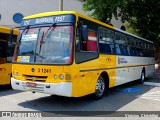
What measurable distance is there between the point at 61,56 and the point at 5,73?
4133 mm

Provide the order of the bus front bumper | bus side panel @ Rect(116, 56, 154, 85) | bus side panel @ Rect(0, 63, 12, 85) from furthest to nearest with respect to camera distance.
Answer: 1. bus side panel @ Rect(116, 56, 154, 85)
2. bus side panel @ Rect(0, 63, 12, 85)
3. the bus front bumper

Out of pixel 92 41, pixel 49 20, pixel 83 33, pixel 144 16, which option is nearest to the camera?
pixel 83 33

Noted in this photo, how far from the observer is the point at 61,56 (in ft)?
25.3

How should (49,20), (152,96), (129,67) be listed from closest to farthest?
(49,20) < (152,96) < (129,67)

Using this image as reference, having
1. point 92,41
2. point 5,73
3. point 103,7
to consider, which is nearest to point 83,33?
point 92,41

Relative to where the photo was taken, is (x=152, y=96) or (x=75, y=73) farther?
(x=152, y=96)

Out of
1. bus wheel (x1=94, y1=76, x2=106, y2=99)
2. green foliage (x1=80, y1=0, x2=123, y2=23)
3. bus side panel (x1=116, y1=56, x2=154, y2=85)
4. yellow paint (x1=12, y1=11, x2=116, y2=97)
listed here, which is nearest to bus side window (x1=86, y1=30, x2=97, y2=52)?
yellow paint (x1=12, y1=11, x2=116, y2=97)

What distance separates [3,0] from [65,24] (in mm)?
14941

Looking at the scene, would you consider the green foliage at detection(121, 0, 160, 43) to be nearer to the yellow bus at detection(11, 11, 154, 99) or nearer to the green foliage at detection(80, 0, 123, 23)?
the green foliage at detection(80, 0, 123, 23)

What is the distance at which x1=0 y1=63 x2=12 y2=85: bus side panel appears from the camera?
35.3 feet

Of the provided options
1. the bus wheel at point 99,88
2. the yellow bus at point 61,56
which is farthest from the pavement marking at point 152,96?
the yellow bus at point 61,56

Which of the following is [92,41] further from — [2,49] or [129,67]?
[129,67]

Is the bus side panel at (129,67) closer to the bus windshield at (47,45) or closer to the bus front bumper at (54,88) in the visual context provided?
the bus windshield at (47,45)

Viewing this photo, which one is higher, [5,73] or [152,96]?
[5,73]
